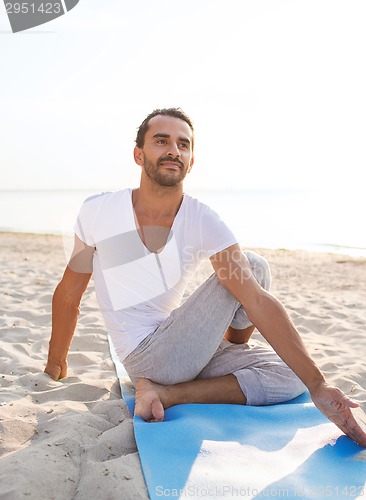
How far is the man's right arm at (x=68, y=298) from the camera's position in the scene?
2.75 metres

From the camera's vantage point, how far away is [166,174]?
2602 millimetres

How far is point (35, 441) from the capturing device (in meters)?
A: 2.08

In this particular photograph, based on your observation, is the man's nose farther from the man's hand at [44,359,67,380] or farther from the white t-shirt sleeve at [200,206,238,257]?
the man's hand at [44,359,67,380]

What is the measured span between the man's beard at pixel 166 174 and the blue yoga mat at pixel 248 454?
104cm

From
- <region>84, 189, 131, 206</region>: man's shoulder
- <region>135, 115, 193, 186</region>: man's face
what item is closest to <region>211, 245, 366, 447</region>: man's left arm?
<region>135, 115, 193, 186</region>: man's face

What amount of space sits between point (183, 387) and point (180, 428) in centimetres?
31

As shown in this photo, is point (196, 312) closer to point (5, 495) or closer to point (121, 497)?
point (121, 497)

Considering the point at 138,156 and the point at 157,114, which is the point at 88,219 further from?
the point at 157,114

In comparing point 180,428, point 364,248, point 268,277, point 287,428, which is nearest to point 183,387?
point 180,428

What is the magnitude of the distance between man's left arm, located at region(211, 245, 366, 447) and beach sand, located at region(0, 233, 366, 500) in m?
0.56

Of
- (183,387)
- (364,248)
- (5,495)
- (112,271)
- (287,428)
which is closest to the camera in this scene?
(5,495)

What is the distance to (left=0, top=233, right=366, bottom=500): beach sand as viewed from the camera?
176cm

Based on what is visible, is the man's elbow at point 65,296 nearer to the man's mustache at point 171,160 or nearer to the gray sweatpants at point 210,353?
the gray sweatpants at point 210,353

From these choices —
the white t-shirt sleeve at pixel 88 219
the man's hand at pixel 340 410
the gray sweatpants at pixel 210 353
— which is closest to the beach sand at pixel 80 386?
the gray sweatpants at pixel 210 353
